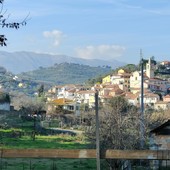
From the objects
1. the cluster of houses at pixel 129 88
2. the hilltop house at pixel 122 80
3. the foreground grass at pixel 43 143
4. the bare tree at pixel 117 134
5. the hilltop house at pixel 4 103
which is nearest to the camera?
the bare tree at pixel 117 134

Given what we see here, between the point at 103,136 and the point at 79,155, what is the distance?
14.2m

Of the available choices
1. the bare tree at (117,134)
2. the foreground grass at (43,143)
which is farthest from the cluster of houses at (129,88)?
the bare tree at (117,134)

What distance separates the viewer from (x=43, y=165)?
22031mm

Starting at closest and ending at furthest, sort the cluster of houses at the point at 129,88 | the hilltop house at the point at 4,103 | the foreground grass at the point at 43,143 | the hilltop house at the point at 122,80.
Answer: the foreground grass at the point at 43,143
the hilltop house at the point at 4,103
the cluster of houses at the point at 129,88
the hilltop house at the point at 122,80

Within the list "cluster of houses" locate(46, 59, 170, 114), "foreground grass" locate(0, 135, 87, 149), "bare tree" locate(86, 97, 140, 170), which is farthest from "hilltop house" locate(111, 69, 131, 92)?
"bare tree" locate(86, 97, 140, 170)

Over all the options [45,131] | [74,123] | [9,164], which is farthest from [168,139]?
[74,123]

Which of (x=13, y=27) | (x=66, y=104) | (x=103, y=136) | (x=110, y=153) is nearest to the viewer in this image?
(x=110, y=153)

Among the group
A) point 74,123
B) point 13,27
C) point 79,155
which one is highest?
point 13,27

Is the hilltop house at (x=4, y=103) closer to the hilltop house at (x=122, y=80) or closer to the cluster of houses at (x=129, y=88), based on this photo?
the cluster of houses at (x=129, y=88)

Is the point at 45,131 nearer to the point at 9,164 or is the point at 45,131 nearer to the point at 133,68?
the point at 9,164

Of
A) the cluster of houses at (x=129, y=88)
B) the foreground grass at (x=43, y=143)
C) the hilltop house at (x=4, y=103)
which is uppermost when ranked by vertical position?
the cluster of houses at (x=129, y=88)

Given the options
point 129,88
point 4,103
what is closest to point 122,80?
point 129,88

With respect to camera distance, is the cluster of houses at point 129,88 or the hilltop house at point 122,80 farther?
the hilltop house at point 122,80

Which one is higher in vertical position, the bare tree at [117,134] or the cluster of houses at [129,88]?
the cluster of houses at [129,88]
